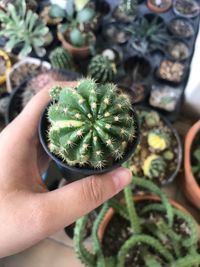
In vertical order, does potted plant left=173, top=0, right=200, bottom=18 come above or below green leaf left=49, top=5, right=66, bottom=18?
below

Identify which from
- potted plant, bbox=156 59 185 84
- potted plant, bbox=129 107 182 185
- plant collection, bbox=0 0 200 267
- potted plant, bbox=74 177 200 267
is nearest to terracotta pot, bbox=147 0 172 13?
plant collection, bbox=0 0 200 267

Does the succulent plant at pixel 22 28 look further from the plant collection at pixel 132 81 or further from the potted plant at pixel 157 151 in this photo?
the potted plant at pixel 157 151

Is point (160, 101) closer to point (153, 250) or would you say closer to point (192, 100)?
point (192, 100)

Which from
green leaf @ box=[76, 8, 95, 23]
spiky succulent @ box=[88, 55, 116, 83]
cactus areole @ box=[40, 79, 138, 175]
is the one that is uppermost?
cactus areole @ box=[40, 79, 138, 175]

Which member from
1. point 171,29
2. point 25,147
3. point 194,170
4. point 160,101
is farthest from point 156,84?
point 25,147

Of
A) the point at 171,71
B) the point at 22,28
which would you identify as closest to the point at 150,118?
the point at 171,71

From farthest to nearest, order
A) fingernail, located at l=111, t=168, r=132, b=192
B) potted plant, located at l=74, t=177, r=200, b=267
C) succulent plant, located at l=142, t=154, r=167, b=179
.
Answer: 1. succulent plant, located at l=142, t=154, r=167, b=179
2. potted plant, located at l=74, t=177, r=200, b=267
3. fingernail, located at l=111, t=168, r=132, b=192

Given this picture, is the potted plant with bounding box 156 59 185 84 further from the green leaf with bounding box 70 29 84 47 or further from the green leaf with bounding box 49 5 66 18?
the green leaf with bounding box 49 5 66 18

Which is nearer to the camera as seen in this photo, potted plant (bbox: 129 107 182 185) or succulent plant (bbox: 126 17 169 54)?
potted plant (bbox: 129 107 182 185)
